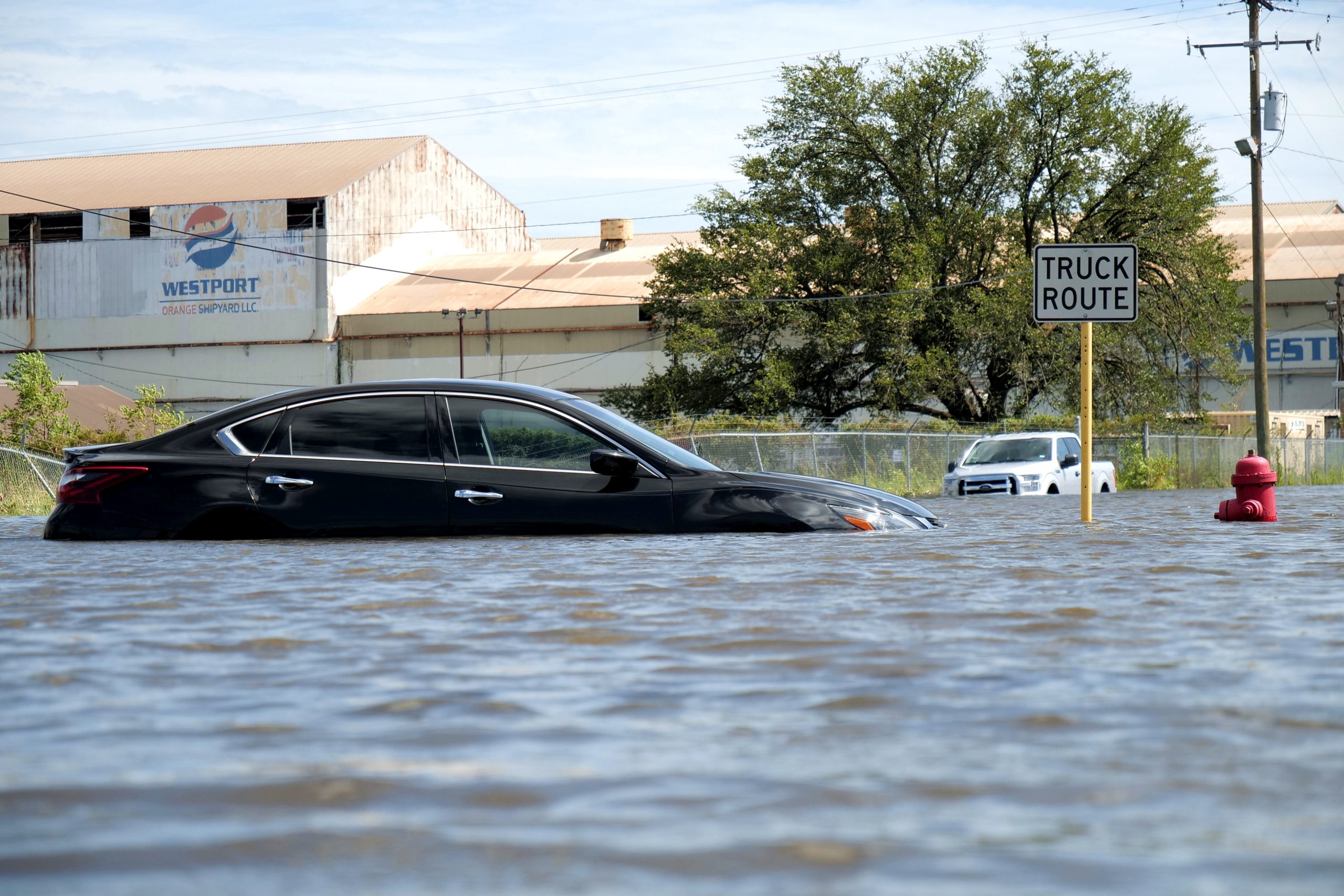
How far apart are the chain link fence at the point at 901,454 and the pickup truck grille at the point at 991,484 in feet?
11.6

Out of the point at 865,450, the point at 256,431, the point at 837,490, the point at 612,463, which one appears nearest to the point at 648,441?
the point at 612,463

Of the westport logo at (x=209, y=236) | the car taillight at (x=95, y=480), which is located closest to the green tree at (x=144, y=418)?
the car taillight at (x=95, y=480)

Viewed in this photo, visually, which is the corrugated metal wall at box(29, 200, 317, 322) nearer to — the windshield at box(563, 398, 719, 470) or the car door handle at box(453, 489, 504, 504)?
the windshield at box(563, 398, 719, 470)

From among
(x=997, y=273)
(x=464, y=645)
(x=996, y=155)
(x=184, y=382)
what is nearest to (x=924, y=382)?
(x=997, y=273)

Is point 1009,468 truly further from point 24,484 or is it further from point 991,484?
point 24,484

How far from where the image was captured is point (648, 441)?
9.25 meters

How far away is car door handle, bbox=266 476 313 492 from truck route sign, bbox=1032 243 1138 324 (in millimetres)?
5944

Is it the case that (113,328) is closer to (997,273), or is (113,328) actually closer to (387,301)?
(387,301)

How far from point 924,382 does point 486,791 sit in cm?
3821

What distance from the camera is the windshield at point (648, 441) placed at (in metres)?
9.14

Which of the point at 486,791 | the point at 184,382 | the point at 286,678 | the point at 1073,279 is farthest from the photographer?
the point at 184,382

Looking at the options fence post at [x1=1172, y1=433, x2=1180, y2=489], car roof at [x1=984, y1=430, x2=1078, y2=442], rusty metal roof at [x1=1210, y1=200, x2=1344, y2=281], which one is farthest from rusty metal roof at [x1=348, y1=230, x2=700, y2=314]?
car roof at [x1=984, y1=430, x2=1078, y2=442]

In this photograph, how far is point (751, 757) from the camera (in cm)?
309

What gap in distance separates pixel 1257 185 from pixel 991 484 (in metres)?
13.9
